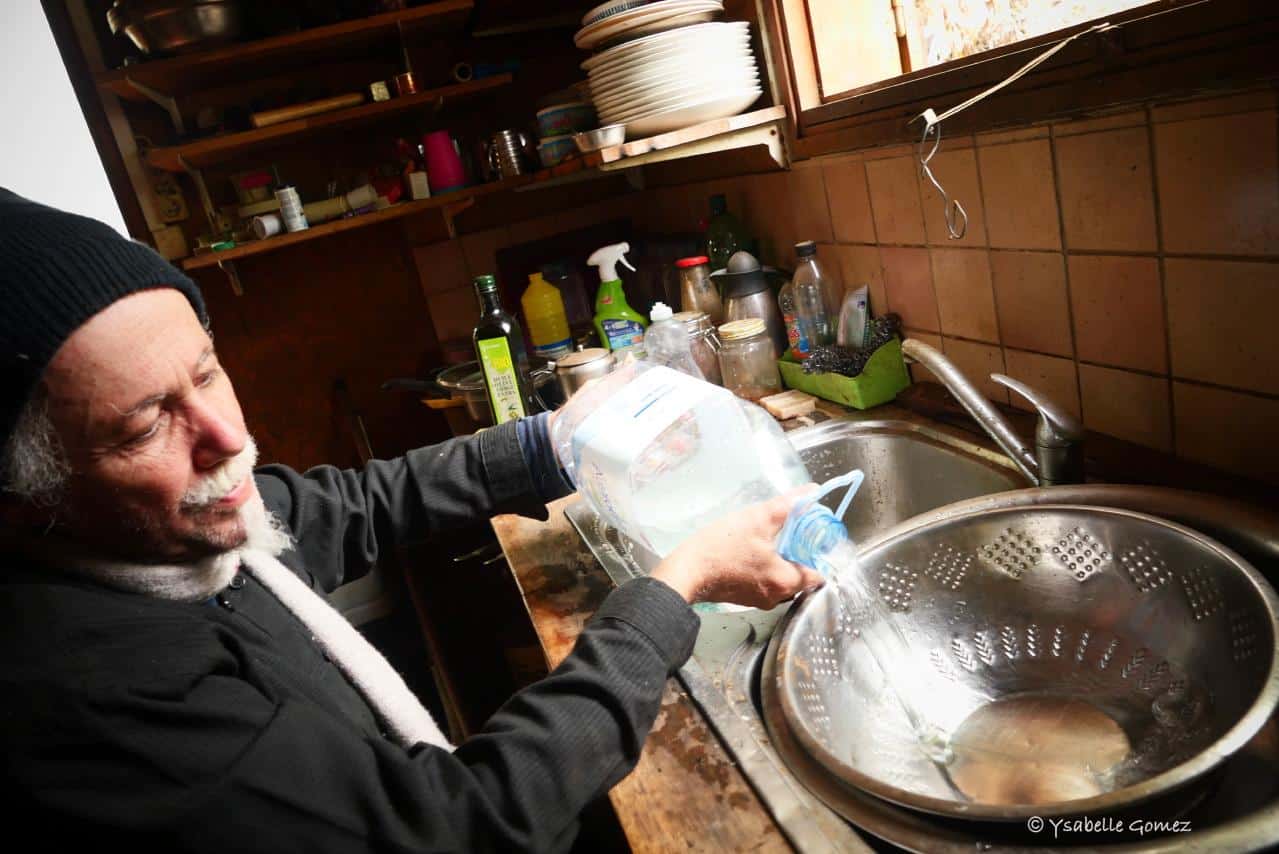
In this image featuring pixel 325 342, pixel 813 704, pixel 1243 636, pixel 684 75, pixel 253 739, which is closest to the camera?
pixel 253 739

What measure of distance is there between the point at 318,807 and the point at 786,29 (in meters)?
1.41

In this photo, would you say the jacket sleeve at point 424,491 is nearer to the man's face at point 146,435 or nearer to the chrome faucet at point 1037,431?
the man's face at point 146,435

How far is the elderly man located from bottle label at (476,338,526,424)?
34.2 inches

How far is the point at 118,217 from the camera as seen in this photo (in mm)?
2453

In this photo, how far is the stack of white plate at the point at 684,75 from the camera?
148cm

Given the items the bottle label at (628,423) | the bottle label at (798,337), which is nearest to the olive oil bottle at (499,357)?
the bottle label at (798,337)

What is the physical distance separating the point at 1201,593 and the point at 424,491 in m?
1.00

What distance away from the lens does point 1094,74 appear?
908 millimetres

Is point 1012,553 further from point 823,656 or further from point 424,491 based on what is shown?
point 424,491

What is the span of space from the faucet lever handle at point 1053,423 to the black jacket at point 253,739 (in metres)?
0.49

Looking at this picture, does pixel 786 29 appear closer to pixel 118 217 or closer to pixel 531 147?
pixel 531 147

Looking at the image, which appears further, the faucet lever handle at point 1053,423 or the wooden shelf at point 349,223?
the wooden shelf at point 349,223

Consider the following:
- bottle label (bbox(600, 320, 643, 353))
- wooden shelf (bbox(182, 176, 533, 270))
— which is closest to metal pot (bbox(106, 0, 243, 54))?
wooden shelf (bbox(182, 176, 533, 270))

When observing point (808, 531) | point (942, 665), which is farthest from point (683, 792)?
point (942, 665)
